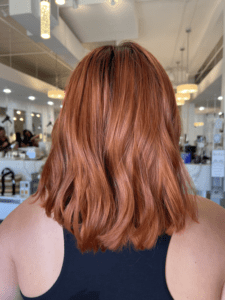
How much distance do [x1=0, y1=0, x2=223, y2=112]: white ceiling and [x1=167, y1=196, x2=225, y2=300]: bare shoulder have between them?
3.42m

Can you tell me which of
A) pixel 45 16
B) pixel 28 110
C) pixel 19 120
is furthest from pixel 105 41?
pixel 28 110

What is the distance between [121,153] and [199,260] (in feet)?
0.90

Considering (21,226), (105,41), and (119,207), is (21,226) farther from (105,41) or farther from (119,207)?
(105,41)

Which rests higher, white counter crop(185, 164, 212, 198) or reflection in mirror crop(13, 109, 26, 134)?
reflection in mirror crop(13, 109, 26, 134)

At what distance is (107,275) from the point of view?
0.49 metres

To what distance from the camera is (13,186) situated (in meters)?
2.67

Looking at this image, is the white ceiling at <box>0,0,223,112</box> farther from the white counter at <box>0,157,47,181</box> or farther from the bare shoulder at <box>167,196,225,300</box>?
the bare shoulder at <box>167,196,225,300</box>

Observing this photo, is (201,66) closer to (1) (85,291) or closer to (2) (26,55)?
(2) (26,55)

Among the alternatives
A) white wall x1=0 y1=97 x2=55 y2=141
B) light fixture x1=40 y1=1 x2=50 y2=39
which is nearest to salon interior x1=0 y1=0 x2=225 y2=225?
light fixture x1=40 y1=1 x2=50 y2=39

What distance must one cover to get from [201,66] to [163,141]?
747 cm

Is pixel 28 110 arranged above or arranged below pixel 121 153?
above

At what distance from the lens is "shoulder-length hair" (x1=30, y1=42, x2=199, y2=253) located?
45 cm

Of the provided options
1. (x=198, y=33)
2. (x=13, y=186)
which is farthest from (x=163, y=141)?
(x=198, y=33)

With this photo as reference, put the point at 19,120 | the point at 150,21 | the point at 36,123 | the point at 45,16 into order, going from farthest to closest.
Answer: the point at 36,123, the point at 19,120, the point at 150,21, the point at 45,16
